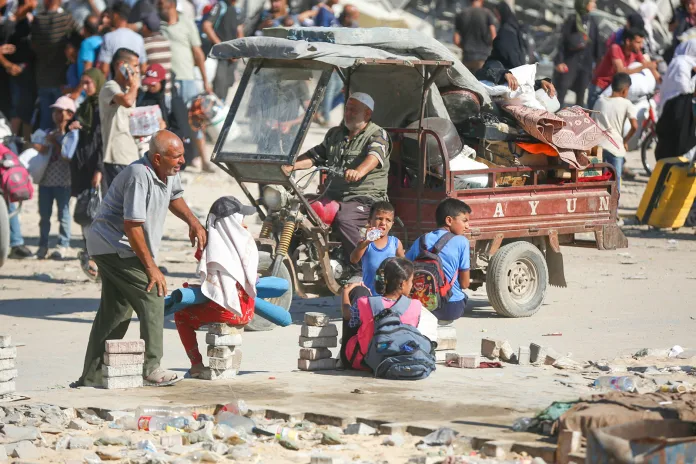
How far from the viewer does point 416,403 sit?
7332 mm

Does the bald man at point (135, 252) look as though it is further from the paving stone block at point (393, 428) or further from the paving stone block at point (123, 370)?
the paving stone block at point (393, 428)

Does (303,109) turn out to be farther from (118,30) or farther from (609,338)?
(118,30)

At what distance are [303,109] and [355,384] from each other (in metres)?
3.34

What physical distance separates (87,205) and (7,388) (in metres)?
5.36

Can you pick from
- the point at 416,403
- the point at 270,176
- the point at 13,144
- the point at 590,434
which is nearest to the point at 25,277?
the point at 13,144

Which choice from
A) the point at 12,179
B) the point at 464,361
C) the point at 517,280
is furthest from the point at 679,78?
the point at 464,361

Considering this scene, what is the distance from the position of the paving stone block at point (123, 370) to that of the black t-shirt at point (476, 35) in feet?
38.8

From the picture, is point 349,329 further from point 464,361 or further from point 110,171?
point 110,171

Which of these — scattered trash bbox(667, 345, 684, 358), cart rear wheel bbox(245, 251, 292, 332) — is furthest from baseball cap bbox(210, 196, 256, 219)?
scattered trash bbox(667, 345, 684, 358)

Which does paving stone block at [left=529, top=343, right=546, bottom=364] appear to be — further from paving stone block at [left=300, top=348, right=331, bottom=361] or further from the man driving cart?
the man driving cart

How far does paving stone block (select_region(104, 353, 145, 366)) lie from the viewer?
303 inches

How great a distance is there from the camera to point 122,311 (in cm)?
792

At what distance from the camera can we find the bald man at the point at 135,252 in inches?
302

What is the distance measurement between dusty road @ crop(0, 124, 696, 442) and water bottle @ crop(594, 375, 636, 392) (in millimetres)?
124
